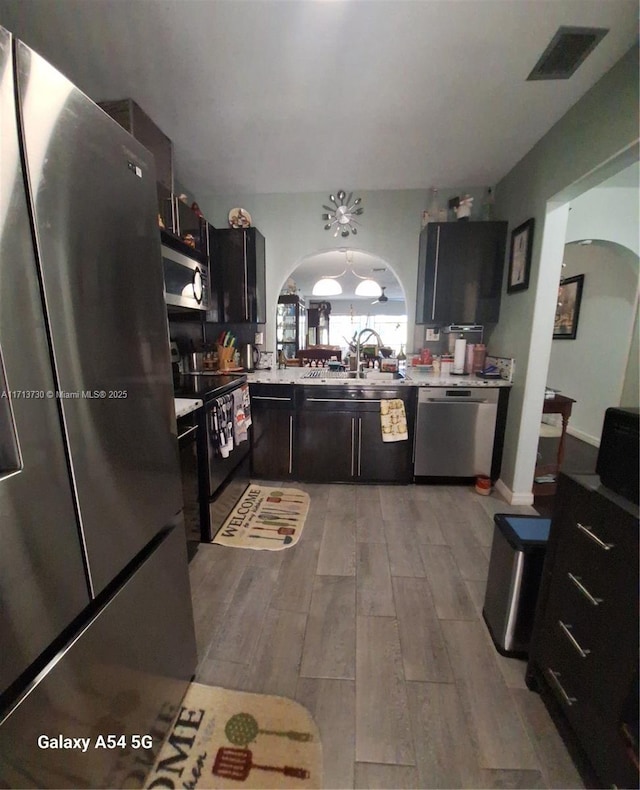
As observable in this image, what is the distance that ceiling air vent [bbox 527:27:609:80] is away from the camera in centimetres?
138

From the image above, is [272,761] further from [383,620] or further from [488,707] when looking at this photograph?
[488,707]

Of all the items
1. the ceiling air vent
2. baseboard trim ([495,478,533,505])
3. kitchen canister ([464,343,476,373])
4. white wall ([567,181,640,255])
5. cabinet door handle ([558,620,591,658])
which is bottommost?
baseboard trim ([495,478,533,505])

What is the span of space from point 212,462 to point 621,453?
6.14ft

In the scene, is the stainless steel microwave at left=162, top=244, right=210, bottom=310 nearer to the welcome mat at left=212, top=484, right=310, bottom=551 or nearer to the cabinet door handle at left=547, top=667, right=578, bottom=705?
the welcome mat at left=212, top=484, right=310, bottom=551

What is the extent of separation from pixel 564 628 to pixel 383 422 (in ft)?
5.52

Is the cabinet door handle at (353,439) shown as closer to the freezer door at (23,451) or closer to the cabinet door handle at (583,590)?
the cabinet door handle at (583,590)

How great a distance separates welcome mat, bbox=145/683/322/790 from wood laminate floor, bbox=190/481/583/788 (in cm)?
5

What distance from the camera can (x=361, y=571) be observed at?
1.75 metres

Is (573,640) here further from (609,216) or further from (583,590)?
(609,216)

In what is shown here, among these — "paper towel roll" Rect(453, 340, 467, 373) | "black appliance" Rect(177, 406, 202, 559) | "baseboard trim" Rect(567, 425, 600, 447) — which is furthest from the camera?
"baseboard trim" Rect(567, 425, 600, 447)

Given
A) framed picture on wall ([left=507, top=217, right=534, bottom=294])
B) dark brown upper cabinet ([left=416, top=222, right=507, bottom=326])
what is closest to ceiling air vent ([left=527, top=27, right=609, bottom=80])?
framed picture on wall ([left=507, top=217, right=534, bottom=294])

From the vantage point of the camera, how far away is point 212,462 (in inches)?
76.3

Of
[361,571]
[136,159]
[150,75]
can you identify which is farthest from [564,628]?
[150,75]

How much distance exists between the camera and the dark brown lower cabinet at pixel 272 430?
8.56 ft
